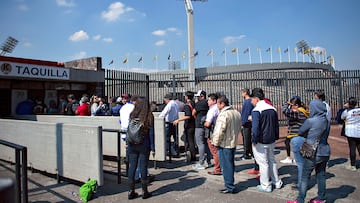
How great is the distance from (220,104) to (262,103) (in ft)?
2.60

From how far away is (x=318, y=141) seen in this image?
3.92 meters

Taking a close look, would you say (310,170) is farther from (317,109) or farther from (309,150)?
(317,109)

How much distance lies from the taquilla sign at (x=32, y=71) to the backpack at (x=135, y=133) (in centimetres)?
675

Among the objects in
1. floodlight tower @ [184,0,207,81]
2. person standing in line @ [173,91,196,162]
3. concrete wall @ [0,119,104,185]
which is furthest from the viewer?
floodlight tower @ [184,0,207,81]

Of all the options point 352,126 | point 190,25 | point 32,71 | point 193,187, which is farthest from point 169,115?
point 190,25

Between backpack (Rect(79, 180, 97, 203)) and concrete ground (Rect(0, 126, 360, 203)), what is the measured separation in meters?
0.15

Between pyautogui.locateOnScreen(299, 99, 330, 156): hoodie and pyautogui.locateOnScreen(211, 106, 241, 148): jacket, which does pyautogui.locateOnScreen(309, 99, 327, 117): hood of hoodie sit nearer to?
pyautogui.locateOnScreen(299, 99, 330, 156): hoodie

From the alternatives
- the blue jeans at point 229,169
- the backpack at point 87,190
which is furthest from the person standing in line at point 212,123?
the backpack at point 87,190

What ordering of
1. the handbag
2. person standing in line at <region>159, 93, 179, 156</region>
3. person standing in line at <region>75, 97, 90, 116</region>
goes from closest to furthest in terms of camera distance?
the handbag → person standing in line at <region>159, 93, 179, 156</region> → person standing in line at <region>75, 97, 90, 116</region>

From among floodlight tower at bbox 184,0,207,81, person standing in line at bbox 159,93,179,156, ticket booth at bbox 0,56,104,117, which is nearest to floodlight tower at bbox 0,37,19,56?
ticket booth at bbox 0,56,104,117

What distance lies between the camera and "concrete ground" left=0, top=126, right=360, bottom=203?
4543 millimetres

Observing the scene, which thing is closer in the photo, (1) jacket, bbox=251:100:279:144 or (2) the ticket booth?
(1) jacket, bbox=251:100:279:144

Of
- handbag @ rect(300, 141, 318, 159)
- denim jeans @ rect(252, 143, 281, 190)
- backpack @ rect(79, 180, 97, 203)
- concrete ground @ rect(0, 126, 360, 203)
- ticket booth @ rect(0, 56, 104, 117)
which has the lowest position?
concrete ground @ rect(0, 126, 360, 203)

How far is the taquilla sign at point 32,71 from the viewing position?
8727 mm
